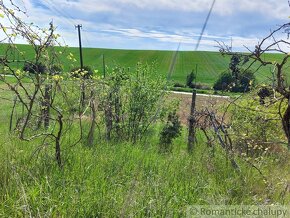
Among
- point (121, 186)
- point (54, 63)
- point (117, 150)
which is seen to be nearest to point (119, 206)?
point (121, 186)

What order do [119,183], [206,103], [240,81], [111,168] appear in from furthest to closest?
[206,103] → [240,81] → [111,168] → [119,183]

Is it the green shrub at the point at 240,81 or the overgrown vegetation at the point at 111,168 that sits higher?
the green shrub at the point at 240,81

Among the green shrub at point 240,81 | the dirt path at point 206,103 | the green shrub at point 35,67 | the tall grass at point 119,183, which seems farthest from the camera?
the dirt path at point 206,103

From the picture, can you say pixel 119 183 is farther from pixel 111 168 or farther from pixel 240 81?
pixel 240 81

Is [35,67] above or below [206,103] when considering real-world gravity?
above

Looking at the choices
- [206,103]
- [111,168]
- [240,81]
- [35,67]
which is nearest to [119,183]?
[111,168]

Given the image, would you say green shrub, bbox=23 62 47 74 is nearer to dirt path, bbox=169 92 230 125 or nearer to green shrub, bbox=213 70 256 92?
green shrub, bbox=213 70 256 92

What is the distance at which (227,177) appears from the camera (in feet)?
12.8

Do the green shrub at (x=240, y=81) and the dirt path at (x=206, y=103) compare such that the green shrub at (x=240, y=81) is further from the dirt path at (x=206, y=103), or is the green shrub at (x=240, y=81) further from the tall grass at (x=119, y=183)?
the tall grass at (x=119, y=183)

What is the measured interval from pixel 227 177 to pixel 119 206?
5.88ft

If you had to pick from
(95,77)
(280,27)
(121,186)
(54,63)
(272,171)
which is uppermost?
(280,27)

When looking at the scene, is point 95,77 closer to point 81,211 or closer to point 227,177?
point 227,177

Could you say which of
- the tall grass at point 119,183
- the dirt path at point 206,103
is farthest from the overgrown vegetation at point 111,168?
the dirt path at point 206,103

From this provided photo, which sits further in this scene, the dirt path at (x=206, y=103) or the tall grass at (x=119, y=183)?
the dirt path at (x=206, y=103)
